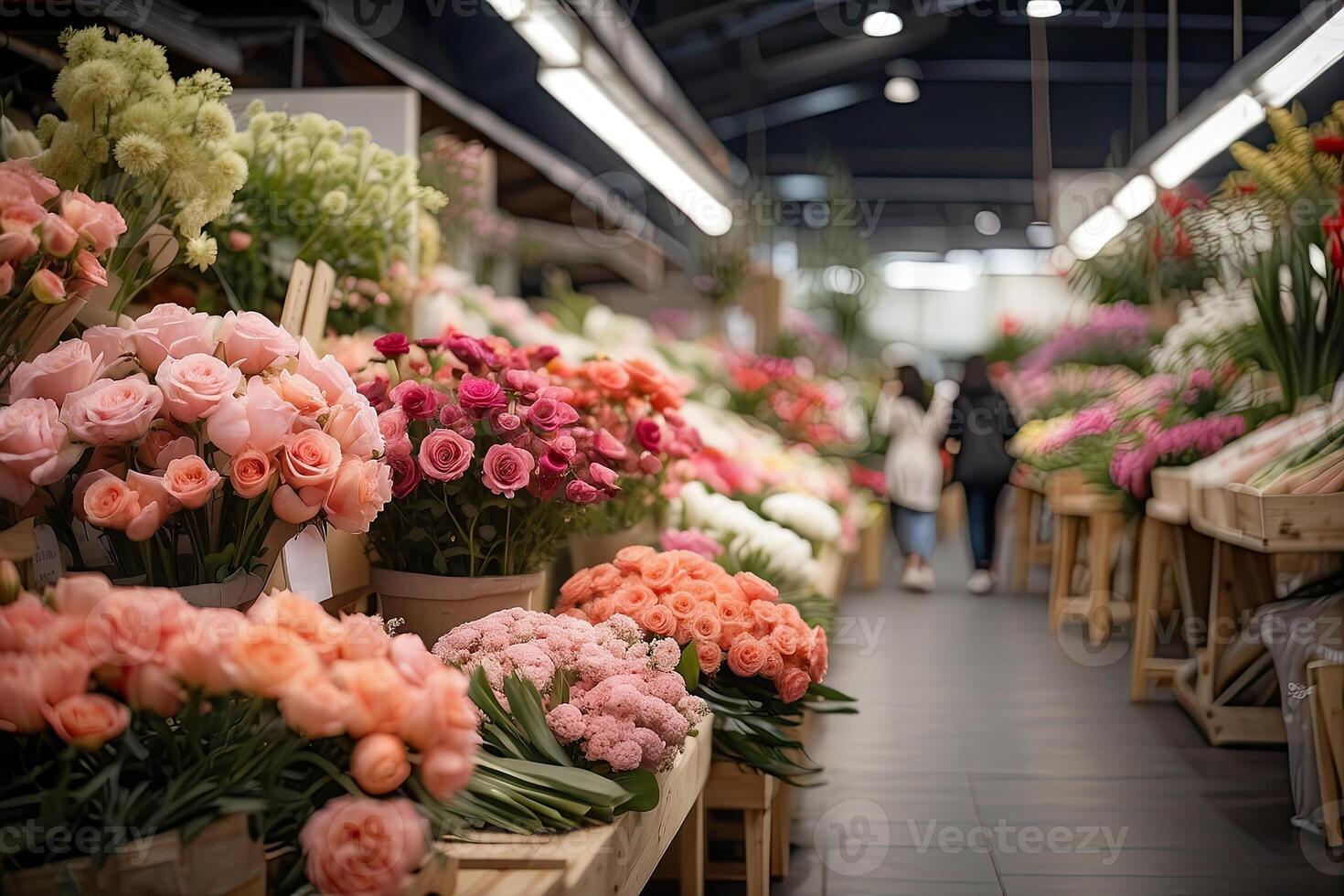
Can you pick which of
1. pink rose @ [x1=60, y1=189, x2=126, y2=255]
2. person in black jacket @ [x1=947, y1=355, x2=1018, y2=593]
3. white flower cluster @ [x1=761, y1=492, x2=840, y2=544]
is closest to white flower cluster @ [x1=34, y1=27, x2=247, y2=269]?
pink rose @ [x1=60, y1=189, x2=126, y2=255]

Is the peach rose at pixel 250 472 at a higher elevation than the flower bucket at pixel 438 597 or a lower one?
higher

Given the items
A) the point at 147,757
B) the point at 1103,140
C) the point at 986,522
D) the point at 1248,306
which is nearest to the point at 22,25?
the point at 147,757

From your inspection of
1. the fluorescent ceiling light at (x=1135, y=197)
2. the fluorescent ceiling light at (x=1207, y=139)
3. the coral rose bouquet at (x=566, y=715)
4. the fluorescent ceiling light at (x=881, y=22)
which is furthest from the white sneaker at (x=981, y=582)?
the coral rose bouquet at (x=566, y=715)

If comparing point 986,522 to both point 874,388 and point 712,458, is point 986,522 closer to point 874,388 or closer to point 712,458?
point 874,388

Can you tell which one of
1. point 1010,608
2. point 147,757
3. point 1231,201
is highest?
point 1231,201

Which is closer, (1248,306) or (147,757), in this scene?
(147,757)

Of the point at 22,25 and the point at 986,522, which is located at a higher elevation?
the point at 22,25

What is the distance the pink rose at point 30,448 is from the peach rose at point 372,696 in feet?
1.43

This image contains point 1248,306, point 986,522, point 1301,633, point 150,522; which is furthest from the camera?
point 986,522

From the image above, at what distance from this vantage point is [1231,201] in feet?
11.7

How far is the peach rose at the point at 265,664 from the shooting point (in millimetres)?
1017

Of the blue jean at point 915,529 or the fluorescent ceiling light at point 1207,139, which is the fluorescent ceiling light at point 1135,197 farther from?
the blue jean at point 915,529

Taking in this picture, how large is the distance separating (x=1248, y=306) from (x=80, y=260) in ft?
12.1

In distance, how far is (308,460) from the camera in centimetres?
133
